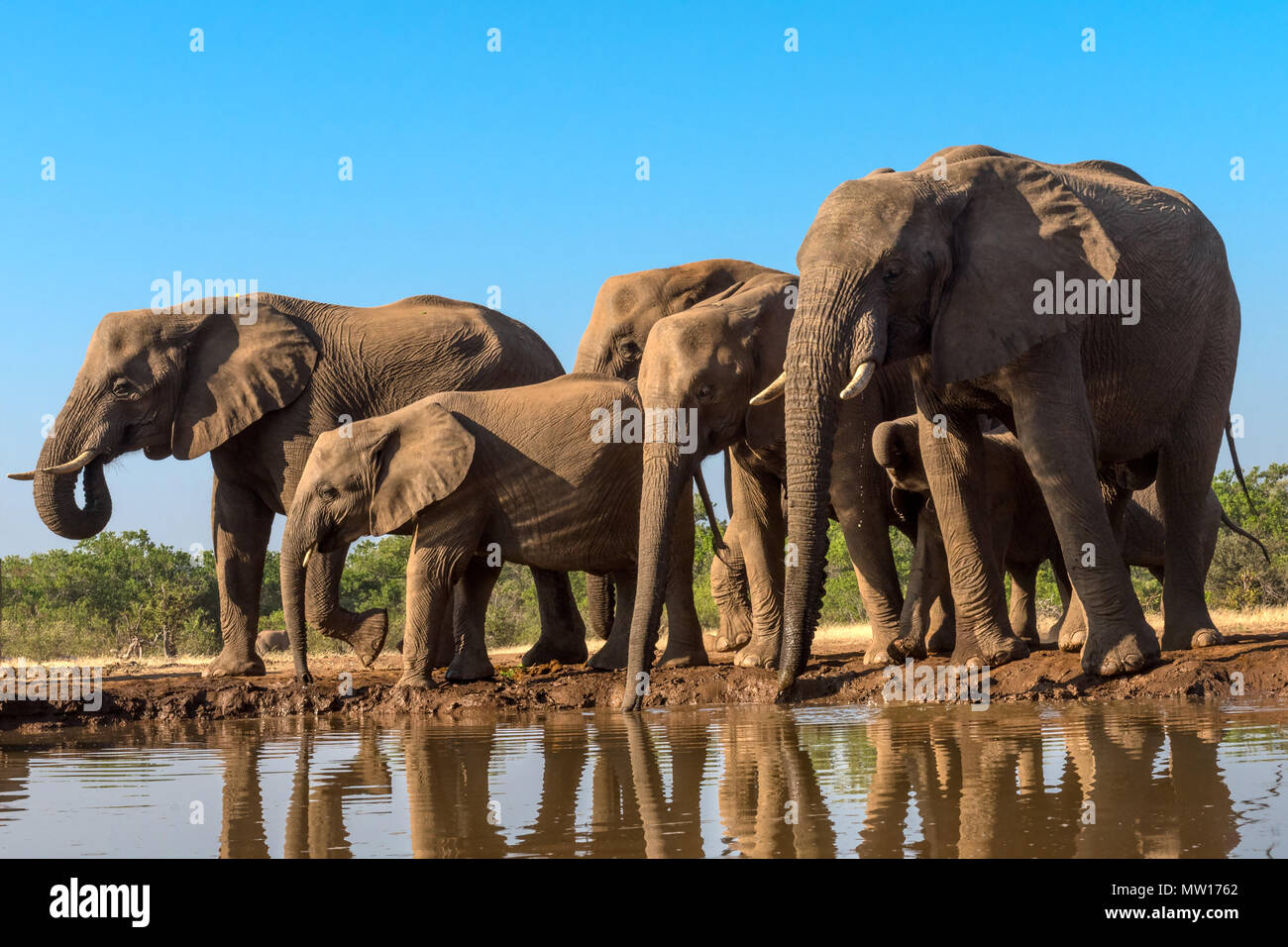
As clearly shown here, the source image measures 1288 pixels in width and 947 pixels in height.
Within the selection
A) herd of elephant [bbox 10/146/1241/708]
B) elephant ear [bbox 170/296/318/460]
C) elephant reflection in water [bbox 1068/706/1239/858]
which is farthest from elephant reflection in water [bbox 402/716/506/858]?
elephant ear [bbox 170/296/318/460]

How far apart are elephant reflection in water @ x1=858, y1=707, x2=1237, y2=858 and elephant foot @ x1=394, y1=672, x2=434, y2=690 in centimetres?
388

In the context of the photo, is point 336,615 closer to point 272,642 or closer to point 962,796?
point 962,796

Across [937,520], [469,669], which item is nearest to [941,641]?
[937,520]

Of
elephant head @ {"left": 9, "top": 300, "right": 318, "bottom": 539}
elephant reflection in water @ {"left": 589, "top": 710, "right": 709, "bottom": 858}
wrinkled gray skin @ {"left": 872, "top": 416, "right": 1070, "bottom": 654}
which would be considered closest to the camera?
elephant reflection in water @ {"left": 589, "top": 710, "right": 709, "bottom": 858}

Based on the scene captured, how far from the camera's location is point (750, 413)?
32.9ft

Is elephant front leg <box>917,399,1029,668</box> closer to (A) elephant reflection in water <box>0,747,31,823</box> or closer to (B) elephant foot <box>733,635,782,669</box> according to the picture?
(B) elephant foot <box>733,635,782,669</box>

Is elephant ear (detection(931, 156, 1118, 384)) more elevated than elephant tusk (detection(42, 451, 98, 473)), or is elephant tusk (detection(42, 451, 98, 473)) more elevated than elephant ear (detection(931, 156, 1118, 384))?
elephant ear (detection(931, 156, 1118, 384))

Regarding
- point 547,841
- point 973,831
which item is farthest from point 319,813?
point 973,831

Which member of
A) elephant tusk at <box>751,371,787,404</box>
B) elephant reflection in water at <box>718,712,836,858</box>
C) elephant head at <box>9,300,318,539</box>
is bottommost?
elephant reflection in water at <box>718,712,836,858</box>

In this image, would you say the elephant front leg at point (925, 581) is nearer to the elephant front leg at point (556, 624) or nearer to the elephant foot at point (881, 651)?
the elephant foot at point (881, 651)

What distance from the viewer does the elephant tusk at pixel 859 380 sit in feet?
25.7

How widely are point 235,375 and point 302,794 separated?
7.43m

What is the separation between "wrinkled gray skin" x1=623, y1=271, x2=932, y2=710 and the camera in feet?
31.1
